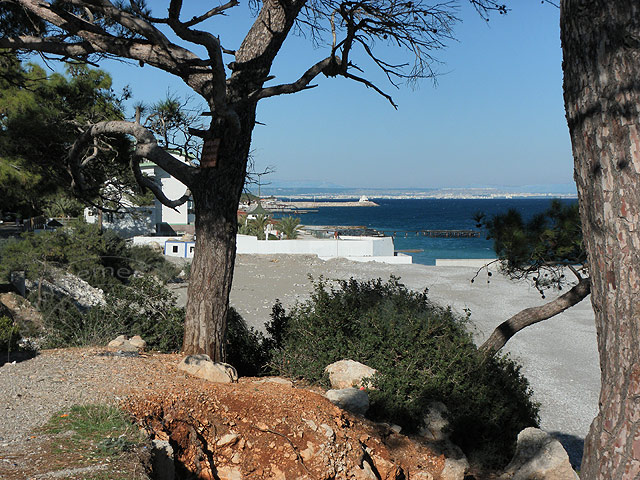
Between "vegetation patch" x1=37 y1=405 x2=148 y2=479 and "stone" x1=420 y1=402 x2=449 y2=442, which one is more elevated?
"vegetation patch" x1=37 y1=405 x2=148 y2=479

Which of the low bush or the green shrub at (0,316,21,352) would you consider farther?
the low bush

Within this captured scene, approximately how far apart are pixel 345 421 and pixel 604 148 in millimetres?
3278

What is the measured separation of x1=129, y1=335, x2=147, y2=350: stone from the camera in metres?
6.49

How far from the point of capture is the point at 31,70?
10844 millimetres

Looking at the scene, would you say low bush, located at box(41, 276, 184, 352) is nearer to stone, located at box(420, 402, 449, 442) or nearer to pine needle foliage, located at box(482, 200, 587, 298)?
stone, located at box(420, 402, 449, 442)

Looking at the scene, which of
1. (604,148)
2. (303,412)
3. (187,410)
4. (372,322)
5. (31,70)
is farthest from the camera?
(31,70)

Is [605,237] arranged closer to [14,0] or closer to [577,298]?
[577,298]

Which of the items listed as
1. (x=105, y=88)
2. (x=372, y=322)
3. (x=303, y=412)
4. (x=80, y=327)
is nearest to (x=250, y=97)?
(x=372, y=322)

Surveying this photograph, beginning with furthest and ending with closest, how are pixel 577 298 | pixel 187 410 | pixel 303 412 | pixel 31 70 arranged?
pixel 31 70 < pixel 577 298 < pixel 303 412 < pixel 187 410

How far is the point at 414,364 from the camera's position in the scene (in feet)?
18.8

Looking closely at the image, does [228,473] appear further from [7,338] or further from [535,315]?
[535,315]

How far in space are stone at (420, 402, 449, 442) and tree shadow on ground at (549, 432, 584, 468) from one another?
425cm

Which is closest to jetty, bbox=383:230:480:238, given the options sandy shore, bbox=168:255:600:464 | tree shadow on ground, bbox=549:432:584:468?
sandy shore, bbox=168:255:600:464

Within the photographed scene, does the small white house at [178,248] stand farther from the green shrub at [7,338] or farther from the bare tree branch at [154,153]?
the bare tree branch at [154,153]
